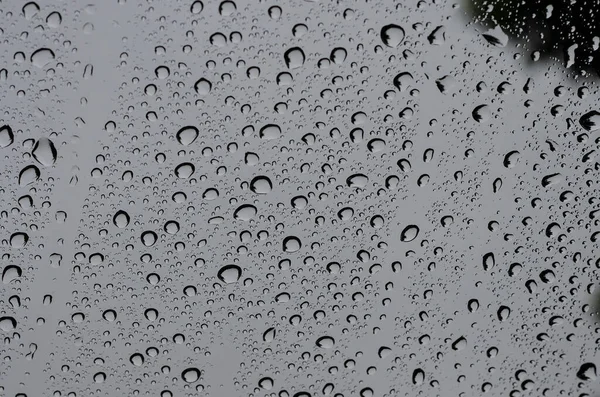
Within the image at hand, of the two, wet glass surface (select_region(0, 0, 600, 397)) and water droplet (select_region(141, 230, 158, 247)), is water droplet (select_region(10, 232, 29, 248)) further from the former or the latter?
water droplet (select_region(141, 230, 158, 247))

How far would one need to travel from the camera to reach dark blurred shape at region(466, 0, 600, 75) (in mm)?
891

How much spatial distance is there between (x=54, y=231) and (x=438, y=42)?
0.67m

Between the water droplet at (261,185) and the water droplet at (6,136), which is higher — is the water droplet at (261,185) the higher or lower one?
the higher one

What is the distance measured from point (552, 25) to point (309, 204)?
483 mm

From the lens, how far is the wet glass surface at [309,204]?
34.5 inches

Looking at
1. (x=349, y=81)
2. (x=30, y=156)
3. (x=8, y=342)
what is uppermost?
(x=349, y=81)

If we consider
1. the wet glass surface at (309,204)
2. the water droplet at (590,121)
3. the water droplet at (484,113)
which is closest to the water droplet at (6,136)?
the wet glass surface at (309,204)

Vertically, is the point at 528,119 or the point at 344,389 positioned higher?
the point at 528,119

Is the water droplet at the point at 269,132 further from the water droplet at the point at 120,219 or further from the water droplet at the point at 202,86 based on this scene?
the water droplet at the point at 120,219

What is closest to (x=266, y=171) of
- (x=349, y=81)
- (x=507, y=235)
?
(x=349, y=81)

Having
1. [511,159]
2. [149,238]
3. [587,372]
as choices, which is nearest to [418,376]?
[587,372]

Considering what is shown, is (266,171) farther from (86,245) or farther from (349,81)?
(86,245)

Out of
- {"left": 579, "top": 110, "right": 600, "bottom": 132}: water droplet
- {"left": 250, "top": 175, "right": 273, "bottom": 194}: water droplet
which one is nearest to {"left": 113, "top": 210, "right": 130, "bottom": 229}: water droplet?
{"left": 250, "top": 175, "right": 273, "bottom": 194}: water droplet

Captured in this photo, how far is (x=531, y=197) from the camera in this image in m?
0.93
